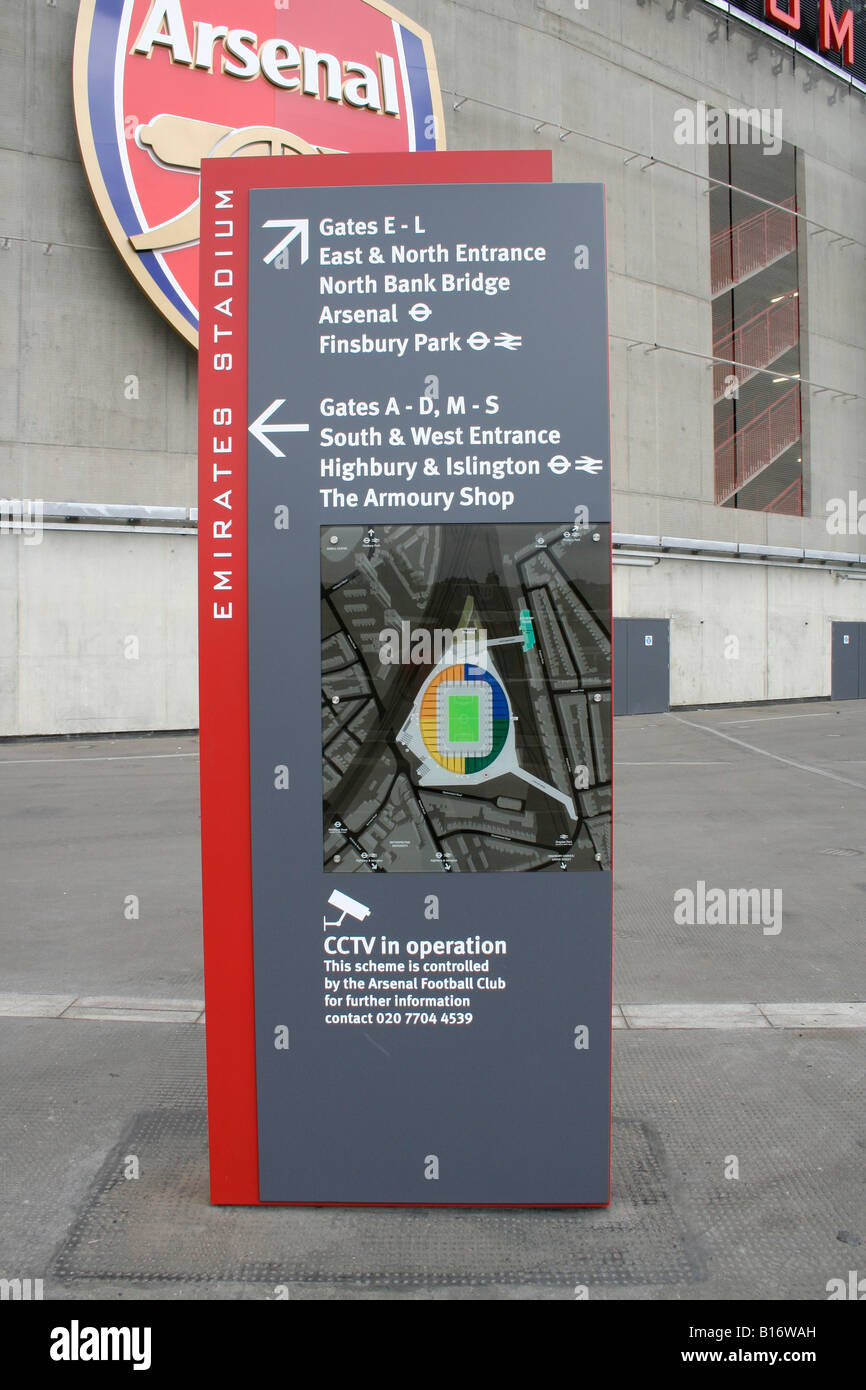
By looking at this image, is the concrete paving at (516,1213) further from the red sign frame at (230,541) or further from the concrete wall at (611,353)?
the concrete wall at (611,353)

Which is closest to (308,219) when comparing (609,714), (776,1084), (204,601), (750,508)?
(204,601)

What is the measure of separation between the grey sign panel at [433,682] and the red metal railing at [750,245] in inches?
950

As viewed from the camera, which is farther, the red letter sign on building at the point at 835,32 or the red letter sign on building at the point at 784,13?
the red letter sign on building at the point at 835,32

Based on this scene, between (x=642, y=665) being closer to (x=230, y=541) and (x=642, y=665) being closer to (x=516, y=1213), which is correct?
(x=516, y=1213)

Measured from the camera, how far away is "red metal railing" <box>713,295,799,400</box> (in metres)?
24.3

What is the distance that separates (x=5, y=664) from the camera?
55.0ft

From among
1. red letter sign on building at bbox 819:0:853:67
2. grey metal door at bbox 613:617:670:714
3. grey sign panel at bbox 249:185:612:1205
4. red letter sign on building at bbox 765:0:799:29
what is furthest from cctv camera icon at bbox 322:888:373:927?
red letter sign on building at bbox 819:0:853:67

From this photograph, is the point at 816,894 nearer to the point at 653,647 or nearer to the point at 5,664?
the point at 5,664

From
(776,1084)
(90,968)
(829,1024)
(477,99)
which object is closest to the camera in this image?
(776,1084)

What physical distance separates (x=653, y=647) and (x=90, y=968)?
1947 centimetres

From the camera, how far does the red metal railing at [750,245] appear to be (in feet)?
80.0

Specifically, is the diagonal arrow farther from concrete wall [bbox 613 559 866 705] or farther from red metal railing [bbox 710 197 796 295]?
red metal railing [bbox 710 197 796 295]

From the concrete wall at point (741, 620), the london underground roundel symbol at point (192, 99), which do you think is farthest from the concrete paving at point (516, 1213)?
the concrete wall at point (741, 620)

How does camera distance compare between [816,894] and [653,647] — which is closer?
[816,894]
